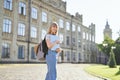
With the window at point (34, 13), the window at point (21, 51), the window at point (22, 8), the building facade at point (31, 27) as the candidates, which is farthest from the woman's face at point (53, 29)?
the window at point (34, 13)

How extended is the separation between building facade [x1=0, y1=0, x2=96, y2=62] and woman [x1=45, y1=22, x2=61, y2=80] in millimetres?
26942

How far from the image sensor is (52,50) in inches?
265

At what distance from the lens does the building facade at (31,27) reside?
34.7 m

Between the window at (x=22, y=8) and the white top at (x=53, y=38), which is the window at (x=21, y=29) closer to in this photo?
the window at (x=22, y=8)

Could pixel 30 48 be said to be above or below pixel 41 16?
below

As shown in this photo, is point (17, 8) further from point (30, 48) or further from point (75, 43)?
point (75, 43)

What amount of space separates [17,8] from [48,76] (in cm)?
3122

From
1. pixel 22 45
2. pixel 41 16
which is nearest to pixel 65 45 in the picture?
pixel 41 16

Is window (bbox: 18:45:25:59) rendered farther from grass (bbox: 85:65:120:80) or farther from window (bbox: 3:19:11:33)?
grass (bbox: 85:65:120:80)

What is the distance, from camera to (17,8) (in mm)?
36812

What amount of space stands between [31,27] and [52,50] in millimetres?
34114

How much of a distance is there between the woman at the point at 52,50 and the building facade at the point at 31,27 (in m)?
26.9

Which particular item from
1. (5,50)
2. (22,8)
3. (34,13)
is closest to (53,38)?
(5,50)

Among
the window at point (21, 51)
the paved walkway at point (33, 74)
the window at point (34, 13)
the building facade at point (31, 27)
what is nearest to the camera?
the paved walkway at point (33, 74)
